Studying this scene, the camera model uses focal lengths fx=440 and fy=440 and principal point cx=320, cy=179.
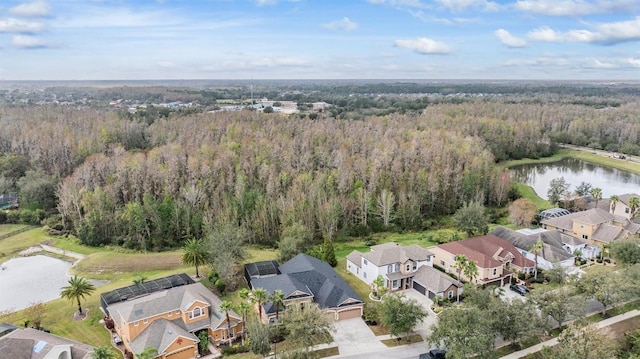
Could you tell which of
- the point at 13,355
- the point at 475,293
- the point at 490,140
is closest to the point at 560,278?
the point at 475,293

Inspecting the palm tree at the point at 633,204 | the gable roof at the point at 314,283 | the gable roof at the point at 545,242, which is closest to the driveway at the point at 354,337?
the gable roof at the point at 314,283

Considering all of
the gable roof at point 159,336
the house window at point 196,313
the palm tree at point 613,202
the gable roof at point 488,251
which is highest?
the palm tree at point 613,202

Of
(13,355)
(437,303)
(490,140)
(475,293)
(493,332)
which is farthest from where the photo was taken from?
(490,140)

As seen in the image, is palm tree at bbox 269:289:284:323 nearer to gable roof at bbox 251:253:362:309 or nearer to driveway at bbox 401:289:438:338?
gable roof at bbox 251:253:362:309

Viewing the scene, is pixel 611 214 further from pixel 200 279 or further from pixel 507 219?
pixel 200 279

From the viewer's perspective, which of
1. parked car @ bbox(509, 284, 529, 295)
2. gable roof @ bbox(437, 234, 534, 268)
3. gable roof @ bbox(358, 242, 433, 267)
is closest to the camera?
parked car @ bbox(509, 284, 529, 295)

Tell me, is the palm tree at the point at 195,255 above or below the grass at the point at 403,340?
above

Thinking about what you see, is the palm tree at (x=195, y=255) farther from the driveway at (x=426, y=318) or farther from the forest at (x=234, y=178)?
the driveway at (x=426, y=318)

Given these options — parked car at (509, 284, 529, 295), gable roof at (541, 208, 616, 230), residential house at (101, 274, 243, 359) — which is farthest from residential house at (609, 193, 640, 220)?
residential house at (101, 274, 243, 359)
